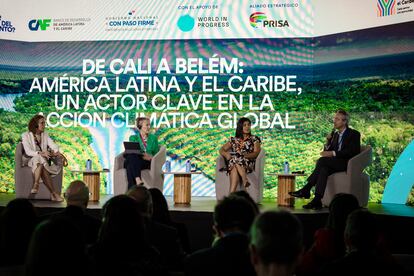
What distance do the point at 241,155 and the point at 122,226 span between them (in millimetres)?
5947

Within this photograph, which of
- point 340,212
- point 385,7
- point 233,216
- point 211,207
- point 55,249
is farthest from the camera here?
→ point 385,7

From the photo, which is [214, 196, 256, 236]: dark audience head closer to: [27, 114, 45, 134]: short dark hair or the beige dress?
the beige dress

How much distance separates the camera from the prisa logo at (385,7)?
31.5ft

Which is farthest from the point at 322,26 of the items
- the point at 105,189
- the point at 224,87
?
the point at 105,189

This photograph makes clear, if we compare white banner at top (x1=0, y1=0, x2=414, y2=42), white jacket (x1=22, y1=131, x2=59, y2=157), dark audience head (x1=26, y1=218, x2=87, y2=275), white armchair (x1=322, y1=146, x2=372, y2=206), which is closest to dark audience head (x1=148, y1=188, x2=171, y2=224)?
dark audience head (x1=26, y1=218, x2=87, y2=275)

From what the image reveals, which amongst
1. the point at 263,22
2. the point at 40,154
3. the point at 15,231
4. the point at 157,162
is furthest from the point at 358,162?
the point at 15,231

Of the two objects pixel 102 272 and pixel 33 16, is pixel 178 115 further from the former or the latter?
pixel 102 272

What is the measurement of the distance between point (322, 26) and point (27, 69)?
4.80 m

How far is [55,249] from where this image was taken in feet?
6.70

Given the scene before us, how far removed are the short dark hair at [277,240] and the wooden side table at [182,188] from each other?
6.70 meters

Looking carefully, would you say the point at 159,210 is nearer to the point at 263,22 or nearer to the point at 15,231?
the point at 15,231

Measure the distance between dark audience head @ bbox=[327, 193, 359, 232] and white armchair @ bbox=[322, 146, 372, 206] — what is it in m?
4.45

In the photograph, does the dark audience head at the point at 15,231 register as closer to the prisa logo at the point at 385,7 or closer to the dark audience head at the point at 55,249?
the dark audience head at the point at 55,249

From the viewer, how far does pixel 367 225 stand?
271 centimetres
